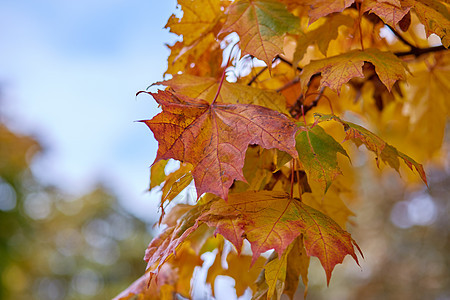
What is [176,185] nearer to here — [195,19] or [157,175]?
[157,175]

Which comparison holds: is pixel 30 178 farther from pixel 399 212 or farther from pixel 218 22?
pixel 218 22

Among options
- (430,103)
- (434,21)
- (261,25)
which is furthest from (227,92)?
(430,103)

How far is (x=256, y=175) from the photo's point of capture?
2.29 feet

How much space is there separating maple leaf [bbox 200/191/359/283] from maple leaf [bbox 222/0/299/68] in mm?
223

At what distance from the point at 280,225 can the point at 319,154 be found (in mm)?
121

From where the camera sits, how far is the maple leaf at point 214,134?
1.73ft

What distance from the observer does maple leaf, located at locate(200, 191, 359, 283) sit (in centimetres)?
51

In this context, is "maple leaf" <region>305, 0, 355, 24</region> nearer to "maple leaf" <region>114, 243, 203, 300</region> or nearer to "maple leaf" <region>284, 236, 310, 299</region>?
"maple leaf" <region>284, 236, 310, 299</region>

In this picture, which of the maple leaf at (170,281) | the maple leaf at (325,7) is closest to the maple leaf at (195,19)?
the maple leaf at (325,7)

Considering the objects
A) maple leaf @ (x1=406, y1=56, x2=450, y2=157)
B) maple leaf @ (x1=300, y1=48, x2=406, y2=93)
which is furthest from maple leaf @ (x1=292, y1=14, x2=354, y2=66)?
maple leaf @ (x1=406, y1=56, x2=450, y2=157)

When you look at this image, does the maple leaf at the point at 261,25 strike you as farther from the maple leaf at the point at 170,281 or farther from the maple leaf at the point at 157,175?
the maple leaf at the point at 170,281

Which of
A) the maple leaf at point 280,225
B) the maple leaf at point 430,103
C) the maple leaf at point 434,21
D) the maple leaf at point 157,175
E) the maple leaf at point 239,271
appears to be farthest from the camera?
the maple leaf at point 430,103

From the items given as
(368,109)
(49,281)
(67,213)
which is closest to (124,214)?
(67,213)

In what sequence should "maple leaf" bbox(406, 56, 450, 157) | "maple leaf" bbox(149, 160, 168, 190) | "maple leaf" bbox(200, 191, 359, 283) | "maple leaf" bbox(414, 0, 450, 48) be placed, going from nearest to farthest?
"maple leaf" bbox(200, 191, 359, 283) → "maple leaf" bbox(414, 0, 450, 48) → "maple leaf" bbox(149, 160, 168, 190) → "maple leaf" bbox(406, 56, 450, 157)
